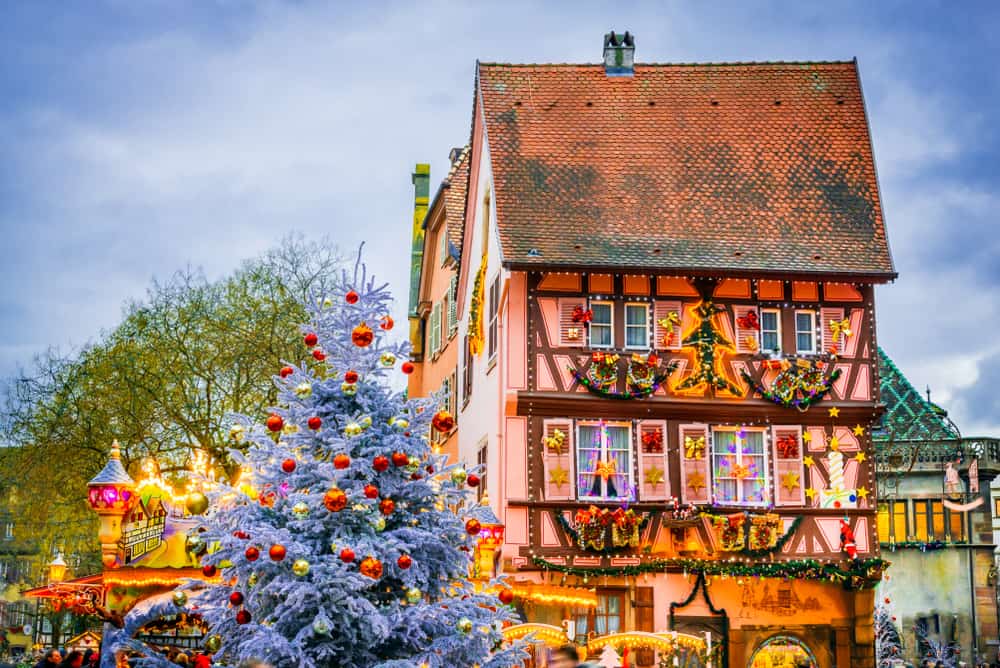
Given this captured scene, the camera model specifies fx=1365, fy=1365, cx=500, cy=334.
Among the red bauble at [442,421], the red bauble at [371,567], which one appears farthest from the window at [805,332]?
the red bauble at [371,567]

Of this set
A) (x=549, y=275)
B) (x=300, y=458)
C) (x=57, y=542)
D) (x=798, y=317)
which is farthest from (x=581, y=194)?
(x=57, y=542)

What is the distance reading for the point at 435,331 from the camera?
43688mm

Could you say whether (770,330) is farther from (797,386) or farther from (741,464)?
(741,464)

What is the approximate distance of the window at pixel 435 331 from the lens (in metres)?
42.9

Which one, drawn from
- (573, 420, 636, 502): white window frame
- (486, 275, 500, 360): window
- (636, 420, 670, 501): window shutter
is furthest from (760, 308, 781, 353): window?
(486, 275, 500, 360): window

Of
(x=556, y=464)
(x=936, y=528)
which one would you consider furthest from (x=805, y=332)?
(x=936, y=528)

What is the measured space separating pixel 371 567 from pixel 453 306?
26356 mm

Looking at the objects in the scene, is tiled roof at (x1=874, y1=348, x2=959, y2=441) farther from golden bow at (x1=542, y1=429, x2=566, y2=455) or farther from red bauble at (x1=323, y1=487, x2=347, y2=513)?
red bauble at (x1=323, y1=487, x2=347, y2=513)

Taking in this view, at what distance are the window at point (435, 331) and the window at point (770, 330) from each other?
14878 mm

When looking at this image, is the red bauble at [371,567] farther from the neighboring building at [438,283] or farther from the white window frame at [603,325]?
the neighboring building at [438,283]

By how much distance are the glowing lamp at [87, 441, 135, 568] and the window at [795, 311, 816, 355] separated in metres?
15.4

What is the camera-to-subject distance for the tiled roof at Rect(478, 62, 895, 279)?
1147 inches

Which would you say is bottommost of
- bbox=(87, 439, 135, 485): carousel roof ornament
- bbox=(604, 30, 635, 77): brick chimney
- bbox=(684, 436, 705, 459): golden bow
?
bbox=(87, 439, 135, 485): carousel roof ornament

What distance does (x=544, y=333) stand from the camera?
28.7 m
